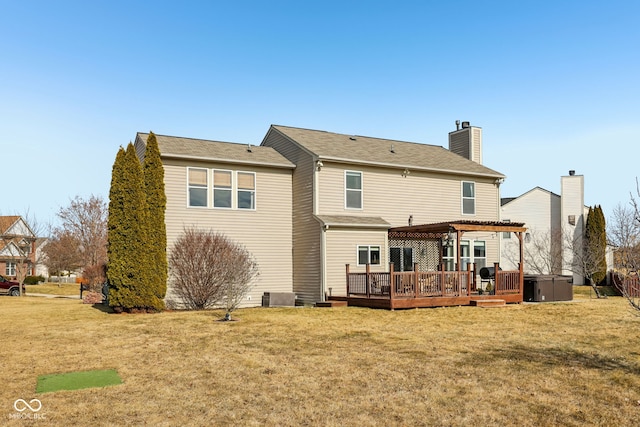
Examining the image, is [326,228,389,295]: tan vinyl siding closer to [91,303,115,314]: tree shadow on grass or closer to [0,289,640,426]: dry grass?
[0,289,640,426]: dry grass

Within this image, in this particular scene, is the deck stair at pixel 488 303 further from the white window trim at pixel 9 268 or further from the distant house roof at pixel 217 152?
the white window trim at pixel 9 268

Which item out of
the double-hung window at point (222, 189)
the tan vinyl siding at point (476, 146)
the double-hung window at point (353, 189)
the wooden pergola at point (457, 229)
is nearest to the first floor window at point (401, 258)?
the wooden pergola at point (457, 229)

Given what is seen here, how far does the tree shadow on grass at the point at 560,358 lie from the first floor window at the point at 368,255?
425 inches

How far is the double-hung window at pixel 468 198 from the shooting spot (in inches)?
1008

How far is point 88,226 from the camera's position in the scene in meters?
45.6

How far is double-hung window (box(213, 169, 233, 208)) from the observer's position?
2148 cm

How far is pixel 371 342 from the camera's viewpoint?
1202 centimetres

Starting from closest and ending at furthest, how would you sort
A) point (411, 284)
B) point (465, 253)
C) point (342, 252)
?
point (411, 284) < point (342, 252) < point (465, 253)

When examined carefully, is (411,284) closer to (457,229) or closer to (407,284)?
(407,284)

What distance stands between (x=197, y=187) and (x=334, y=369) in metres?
13.4

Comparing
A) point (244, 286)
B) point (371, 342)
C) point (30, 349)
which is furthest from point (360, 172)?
point (30, 349)

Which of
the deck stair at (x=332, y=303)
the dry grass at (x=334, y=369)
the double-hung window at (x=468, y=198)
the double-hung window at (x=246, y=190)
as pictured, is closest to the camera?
the dry grass at (x=334, y=369)

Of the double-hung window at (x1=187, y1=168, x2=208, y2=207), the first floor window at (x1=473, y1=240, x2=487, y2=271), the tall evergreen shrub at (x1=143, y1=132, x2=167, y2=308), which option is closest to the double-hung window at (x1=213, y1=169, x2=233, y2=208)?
the double-hung window at (x1=187, y1=168, x2=208, y2=207)

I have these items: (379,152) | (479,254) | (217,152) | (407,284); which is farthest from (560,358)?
(479,254)
